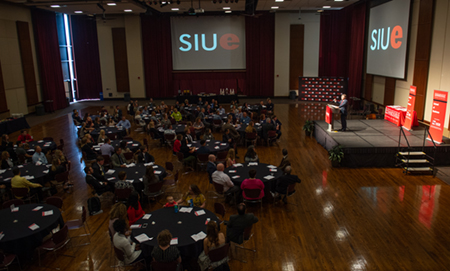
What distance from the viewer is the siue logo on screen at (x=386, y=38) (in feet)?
52.0

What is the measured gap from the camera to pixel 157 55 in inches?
1001

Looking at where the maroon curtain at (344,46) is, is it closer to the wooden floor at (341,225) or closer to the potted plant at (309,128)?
the potted plant at (309,128)

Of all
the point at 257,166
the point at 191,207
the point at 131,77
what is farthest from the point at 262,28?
the point at 191,207

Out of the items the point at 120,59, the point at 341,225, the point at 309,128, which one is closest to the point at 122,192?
the point at 341,225

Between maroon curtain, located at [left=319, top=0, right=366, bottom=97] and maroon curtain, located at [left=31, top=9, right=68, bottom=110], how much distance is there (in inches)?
718

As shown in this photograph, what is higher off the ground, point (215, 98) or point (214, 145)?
point (215, 98)

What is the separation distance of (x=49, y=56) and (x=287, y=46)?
53.2 ft

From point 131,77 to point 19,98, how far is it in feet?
26.4

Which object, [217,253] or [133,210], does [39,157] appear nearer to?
[133,210]

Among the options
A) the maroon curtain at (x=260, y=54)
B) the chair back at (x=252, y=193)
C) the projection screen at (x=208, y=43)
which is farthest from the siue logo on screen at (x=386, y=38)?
the chair back at (x=252, y=193)

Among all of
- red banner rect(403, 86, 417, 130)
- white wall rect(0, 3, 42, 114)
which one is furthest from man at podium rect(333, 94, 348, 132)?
white wall rect(0, 3, 42, 114)

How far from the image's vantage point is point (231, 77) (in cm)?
2580

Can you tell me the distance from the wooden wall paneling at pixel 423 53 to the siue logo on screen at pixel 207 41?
13534 millimetres

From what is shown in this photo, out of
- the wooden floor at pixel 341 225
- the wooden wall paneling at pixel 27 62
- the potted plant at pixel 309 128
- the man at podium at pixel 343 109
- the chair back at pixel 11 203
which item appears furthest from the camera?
the wooden wall paneling at pixel 27 62
